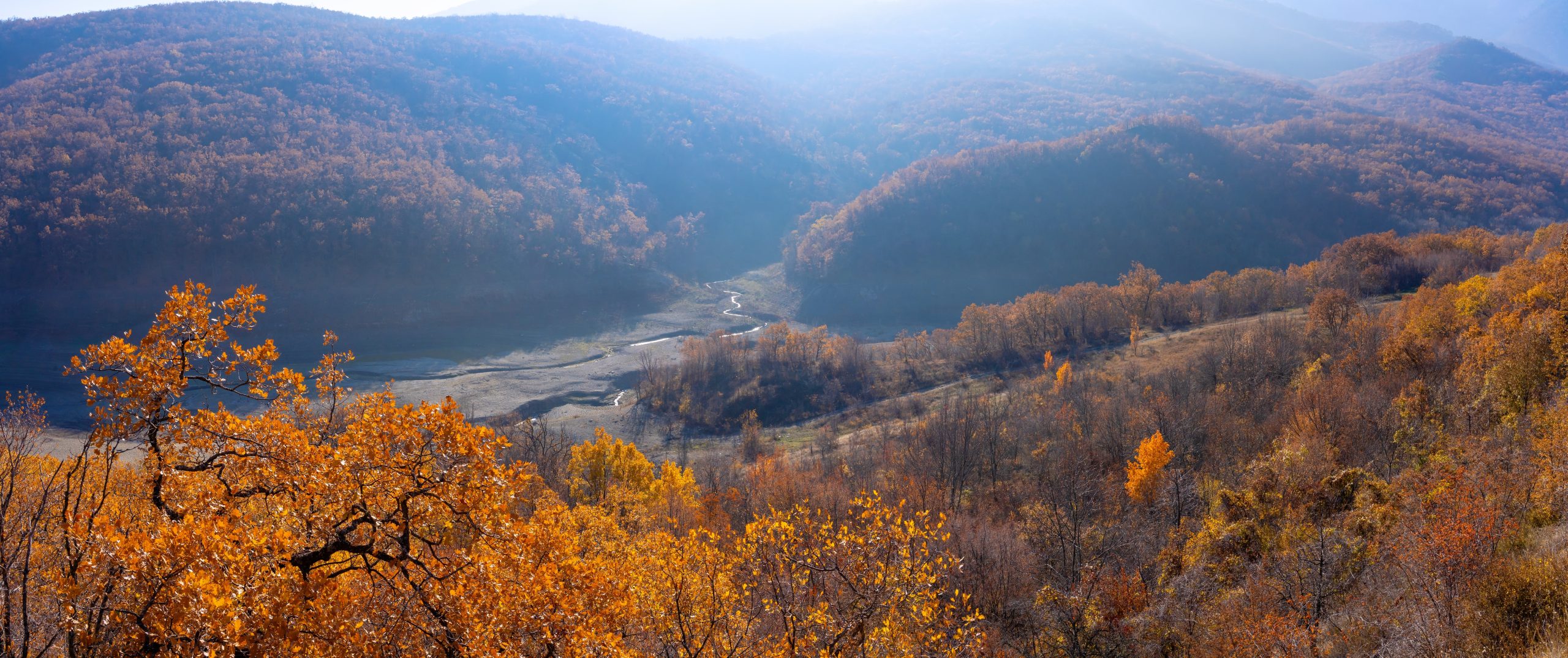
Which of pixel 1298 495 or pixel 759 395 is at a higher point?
pixel 1298 495

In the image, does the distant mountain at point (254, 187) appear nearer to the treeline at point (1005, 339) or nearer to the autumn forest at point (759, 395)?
the autumn forest at point (759, 395)

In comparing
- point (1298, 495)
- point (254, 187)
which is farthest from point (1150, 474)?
point (254, 187)

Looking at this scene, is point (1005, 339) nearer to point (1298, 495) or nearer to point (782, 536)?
point (1298, 495)

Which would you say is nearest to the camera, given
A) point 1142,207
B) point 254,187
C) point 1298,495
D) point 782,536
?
point 782,536

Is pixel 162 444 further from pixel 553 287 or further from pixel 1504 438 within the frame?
pixel 553 287

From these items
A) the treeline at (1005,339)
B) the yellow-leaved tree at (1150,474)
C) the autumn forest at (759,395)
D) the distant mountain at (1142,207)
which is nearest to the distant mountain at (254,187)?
the autumn forest at (759,395)

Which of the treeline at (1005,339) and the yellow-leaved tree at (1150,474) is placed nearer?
the yellow-leaved tree at (1150,474)

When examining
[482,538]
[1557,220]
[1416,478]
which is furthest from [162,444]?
[1557,220]
